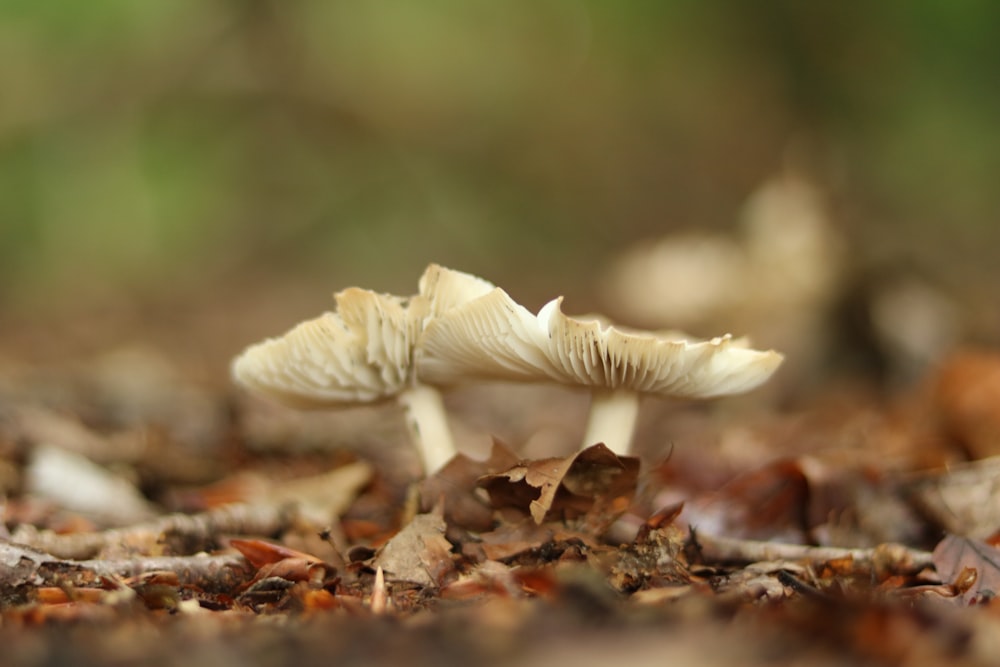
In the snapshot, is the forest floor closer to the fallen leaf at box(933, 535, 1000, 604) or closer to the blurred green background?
the fallen leaf at box(933, 535, 1000, 604)

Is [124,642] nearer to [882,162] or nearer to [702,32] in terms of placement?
[882,162]

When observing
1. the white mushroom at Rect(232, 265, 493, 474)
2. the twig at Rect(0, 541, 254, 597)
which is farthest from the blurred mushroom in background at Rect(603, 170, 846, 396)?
the twig at Rect(0, 541, 254, 597)

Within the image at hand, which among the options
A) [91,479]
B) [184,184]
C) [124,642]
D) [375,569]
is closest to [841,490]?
[375,569]

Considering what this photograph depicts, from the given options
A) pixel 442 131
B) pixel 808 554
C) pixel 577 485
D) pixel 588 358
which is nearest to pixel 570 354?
pixel 588 358

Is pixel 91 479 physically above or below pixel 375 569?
above

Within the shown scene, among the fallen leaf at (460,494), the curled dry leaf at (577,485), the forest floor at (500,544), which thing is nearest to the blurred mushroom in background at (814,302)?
the forest floor at (500,544)

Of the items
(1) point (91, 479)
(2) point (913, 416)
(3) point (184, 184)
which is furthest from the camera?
(3) point (184, 184)

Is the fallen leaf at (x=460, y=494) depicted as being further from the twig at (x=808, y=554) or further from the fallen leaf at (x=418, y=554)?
the twig at (x=808, y=554)
